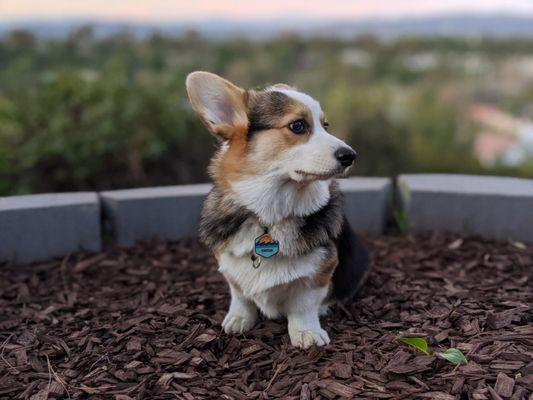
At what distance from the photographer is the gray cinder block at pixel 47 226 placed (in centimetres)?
412

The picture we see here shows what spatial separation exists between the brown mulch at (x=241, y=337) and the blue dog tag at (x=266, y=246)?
1.55 ft

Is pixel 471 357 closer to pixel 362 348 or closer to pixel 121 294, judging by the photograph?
pixel 362 348

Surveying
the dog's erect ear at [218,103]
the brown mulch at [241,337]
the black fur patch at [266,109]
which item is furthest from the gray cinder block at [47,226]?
the black fur patch at [266,109]

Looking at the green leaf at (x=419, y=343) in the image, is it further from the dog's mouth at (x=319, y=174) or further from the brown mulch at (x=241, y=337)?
the dog's mouth at (x=319, y=174)

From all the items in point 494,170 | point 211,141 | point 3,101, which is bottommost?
point 494,170

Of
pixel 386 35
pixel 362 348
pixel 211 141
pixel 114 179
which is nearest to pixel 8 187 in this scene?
pixel 114 179

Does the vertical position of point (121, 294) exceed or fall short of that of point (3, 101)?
it falls short

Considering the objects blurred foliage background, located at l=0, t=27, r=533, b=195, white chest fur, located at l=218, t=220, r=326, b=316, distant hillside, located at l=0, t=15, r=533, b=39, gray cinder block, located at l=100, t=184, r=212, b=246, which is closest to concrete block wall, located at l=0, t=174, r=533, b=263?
gray cinder block, located at l=100, t=184, r=212, b=246

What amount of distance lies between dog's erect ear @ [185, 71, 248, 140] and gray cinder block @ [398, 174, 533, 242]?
83.9 inches

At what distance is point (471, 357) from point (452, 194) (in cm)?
194

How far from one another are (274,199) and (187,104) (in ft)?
11.8

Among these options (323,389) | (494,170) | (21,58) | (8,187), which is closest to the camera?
(323,389)

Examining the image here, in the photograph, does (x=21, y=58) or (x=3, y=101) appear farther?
(x=21, y=58)

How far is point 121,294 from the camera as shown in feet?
12.5
